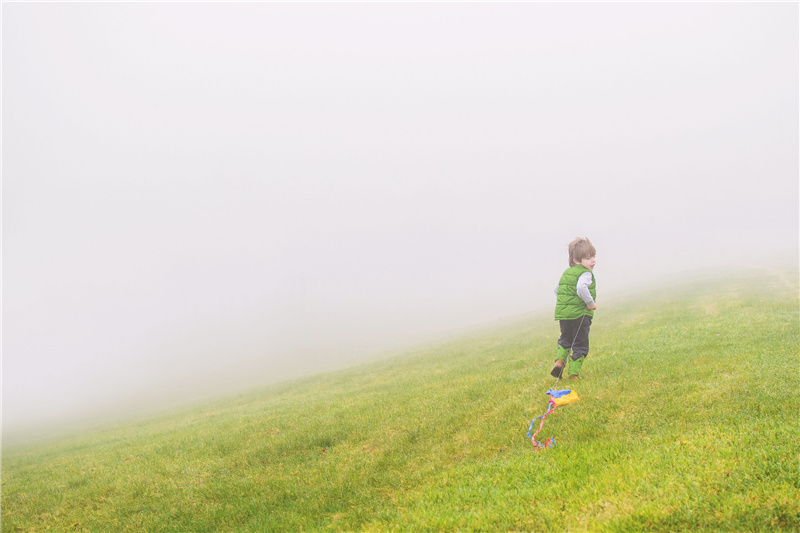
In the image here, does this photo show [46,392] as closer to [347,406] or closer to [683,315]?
[347,406]

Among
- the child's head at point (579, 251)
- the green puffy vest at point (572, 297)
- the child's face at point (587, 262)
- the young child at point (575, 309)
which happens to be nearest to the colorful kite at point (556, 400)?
the young child at point (575, 309)

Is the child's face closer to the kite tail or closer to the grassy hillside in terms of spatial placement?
the grassy hillside

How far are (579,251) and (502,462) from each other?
6933 millimetres

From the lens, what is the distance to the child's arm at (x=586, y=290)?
37.9 ft

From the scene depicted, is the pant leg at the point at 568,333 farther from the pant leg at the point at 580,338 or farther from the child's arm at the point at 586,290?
the child's arm at the point at 586,290

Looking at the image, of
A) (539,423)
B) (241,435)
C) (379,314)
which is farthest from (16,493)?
(379,314)

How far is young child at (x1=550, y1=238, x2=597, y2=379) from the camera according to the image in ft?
39.6

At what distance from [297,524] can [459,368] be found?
14.4 meters

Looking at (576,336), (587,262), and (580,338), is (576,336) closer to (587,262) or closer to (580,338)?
(580,338)

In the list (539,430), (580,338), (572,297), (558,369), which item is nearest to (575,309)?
(572,297)

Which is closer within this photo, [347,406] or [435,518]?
[435,518]

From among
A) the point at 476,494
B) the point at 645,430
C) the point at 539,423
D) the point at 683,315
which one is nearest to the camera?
the point at 476,494

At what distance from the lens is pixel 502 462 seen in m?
7.99

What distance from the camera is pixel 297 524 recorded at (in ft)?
24.3
